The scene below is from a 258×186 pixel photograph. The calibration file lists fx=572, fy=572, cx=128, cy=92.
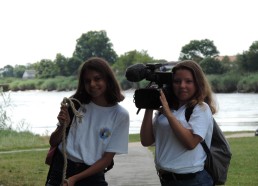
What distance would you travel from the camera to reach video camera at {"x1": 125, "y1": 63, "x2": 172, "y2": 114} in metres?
3.43

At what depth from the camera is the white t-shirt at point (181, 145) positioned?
11.2 feet

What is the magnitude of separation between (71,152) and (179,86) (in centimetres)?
78

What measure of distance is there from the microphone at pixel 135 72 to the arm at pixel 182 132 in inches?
7.8

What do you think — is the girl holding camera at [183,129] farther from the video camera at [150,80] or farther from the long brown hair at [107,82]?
the long brown hair at [107,82]

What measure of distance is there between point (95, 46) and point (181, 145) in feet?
271

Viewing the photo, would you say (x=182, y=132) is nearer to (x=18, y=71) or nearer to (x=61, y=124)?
(x=61, y=124)

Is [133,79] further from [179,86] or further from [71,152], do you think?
[71,152]

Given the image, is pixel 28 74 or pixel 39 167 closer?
pixel 39 167

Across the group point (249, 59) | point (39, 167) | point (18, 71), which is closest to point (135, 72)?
point (39, 167)

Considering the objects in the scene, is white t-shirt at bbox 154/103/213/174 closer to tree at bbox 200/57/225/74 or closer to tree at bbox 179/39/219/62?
tree at bbox 200/57/225/74

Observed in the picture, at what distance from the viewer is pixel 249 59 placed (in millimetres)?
76375

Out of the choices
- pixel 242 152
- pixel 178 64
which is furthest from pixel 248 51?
pixel 178 64

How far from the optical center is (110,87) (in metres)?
3.64

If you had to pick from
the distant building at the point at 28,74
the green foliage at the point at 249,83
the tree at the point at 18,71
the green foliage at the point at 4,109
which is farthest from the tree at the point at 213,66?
the tree at the point at 18,71
